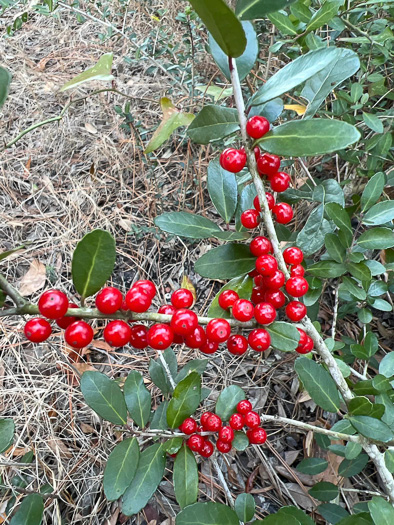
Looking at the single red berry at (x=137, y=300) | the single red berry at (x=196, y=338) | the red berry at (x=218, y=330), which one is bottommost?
the single red berry at (x=196, y=338)

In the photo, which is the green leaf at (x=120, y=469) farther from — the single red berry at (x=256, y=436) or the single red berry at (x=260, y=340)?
the single red berry at (x=260, y=340)

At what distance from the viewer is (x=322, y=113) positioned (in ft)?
6.09

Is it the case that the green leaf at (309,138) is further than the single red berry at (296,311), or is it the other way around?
the single red berry at (296,311)

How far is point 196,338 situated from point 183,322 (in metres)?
0.10

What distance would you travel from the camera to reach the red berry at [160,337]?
0.87 metres

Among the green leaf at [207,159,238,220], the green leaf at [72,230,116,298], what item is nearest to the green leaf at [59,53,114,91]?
the green leaf at [207,159,238,220]

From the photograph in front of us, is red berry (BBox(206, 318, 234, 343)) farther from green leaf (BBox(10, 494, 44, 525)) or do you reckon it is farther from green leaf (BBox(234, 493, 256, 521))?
green leaf (BBox(10, 494, 44, 525))

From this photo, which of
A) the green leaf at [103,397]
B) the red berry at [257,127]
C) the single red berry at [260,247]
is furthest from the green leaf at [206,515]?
the red berry at [257,127]

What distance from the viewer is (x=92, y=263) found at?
0.86 meters

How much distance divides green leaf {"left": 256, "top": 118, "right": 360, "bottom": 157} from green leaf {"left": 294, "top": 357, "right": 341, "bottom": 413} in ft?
1.80

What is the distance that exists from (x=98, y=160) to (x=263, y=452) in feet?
7.63

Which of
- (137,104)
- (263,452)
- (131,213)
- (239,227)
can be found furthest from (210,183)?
(137,104)

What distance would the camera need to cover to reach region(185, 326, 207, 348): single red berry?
950mm

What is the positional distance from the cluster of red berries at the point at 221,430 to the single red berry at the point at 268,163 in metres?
0.75
